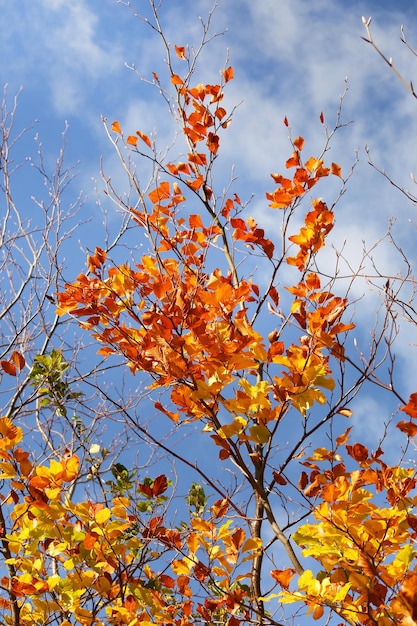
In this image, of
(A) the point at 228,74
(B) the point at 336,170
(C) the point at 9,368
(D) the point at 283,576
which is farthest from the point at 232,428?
(A) the point at 228,74

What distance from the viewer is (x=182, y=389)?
2176mm

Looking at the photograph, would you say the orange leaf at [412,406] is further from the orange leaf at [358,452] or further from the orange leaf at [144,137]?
the orange leaf at [144,137]

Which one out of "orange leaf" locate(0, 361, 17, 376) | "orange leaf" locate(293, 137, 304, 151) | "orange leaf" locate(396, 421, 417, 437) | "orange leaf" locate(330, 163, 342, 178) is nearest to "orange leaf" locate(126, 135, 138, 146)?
"orange leaf" locate(293, 137, 304, 151)

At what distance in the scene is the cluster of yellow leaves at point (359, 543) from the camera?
1.73 metres

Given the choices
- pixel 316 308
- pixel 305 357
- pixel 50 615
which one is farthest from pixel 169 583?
pixel 316 308

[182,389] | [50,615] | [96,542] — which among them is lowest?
[50,615]

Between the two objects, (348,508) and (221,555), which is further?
(221,555)

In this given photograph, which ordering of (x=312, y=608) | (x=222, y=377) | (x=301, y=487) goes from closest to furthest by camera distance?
(x=312, y=608), (x=222, y=377), (x=301, y=487)

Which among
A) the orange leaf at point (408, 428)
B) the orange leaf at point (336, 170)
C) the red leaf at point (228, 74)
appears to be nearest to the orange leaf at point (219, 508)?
the orange leaf at point (408, 428)

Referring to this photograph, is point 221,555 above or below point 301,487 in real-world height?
below

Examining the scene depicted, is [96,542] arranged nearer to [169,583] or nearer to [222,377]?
[169,583]

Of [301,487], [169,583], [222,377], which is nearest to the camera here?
[222,377]

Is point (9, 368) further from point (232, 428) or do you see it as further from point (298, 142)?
point (298, 142)

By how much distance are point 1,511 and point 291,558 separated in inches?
66.7
